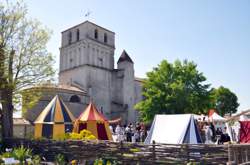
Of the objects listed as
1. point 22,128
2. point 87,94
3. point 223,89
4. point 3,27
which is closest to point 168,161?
point 3,27

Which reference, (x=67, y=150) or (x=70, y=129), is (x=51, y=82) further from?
(x=67, y=150)

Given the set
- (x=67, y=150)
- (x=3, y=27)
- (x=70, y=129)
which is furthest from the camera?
(x=70, y=129)

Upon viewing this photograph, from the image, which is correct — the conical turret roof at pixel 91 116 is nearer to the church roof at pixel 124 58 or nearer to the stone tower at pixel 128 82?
the stone tower at pixel 128 82

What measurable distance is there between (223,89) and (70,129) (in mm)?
48882

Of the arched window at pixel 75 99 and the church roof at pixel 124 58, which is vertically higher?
the church roof at pixel 124 58

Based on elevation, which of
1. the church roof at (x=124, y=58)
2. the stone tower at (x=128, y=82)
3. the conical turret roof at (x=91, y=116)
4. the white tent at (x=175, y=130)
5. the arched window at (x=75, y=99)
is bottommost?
the white tent at (x=175, y=130)

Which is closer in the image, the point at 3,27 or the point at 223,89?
the point at 3,27

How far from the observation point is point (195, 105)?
33.2m

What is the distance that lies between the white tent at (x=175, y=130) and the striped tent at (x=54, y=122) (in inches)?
345

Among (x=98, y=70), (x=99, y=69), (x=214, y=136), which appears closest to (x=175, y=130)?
(x=214, y=136)

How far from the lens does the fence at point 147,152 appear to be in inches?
350

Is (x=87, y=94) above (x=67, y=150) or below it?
above

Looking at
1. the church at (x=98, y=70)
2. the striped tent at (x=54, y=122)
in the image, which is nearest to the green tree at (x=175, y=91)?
the church at (x=98, y=70)

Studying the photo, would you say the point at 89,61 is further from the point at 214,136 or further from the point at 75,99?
the point at 214,136
